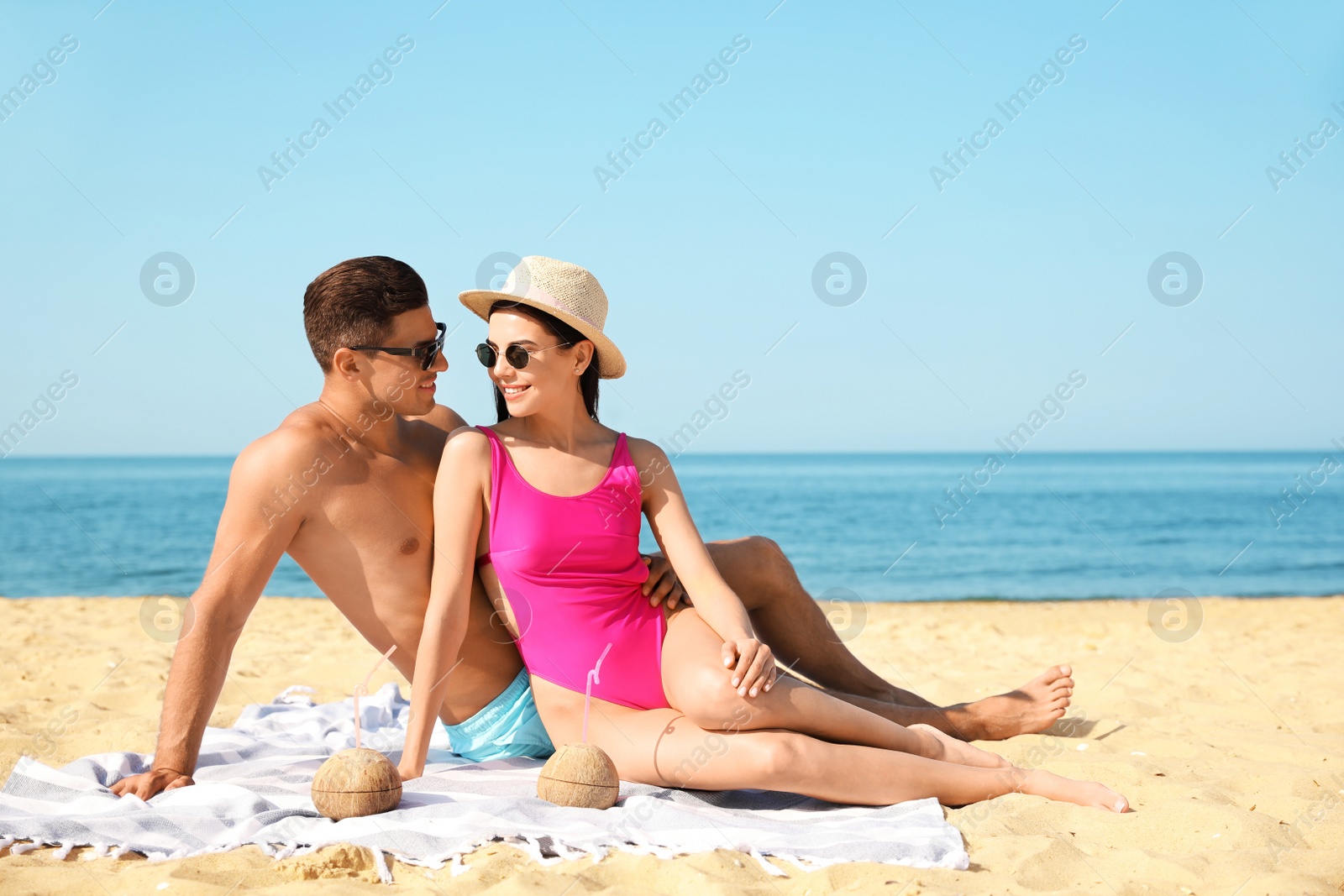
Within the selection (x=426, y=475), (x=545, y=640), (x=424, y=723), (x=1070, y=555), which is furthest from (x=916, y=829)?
(x=1070, y=555)

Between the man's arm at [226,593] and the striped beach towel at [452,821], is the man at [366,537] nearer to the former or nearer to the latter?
the man's arm at [226,593]

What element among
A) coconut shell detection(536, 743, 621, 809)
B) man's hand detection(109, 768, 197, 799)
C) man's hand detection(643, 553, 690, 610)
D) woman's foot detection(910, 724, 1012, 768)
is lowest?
man's hand detection(109, 768, 197, 799)

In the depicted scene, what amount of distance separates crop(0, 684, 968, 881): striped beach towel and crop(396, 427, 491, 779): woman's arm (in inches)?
10.1

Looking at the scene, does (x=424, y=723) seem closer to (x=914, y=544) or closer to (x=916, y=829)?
(x=916, y=829)

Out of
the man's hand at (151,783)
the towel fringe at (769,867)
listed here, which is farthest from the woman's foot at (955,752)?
the man's hand at (151,783)

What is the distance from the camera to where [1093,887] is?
2611mm

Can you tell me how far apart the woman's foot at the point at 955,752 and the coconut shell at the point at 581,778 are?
44.0 inches

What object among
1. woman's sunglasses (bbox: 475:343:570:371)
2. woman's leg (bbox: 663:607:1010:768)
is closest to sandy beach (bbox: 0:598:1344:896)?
woman's leg (bbox: 663:607:1010:768)

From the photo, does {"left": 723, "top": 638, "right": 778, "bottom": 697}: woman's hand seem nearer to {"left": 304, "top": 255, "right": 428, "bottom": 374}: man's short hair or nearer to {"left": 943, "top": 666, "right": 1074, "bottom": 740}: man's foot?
{"left": 943, "top": 666, "right": 1074, "bottom": 740}: man's foot

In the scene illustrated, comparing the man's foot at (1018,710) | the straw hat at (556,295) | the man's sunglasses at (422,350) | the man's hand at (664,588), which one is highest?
the straw hat at (556,295)

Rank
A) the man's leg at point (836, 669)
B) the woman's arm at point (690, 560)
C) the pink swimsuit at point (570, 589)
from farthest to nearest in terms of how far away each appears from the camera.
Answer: the man's leg at point (836, 669), the pink swimsuit at point (570, 589), the woman's arm at point (690, 560)

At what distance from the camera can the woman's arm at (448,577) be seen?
3217 millimetres

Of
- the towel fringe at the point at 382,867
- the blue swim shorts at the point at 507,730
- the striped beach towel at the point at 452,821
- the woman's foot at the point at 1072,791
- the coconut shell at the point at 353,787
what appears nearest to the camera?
the towel fringe at the point at 382,867

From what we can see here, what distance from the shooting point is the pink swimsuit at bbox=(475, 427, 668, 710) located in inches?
134
